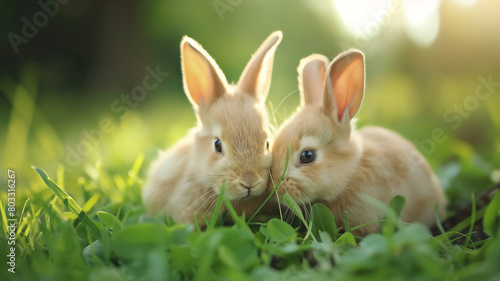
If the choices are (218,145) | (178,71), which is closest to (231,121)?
(218,145)

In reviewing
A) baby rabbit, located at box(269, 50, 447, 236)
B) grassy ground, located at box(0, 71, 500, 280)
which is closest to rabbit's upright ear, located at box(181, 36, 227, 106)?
baby rabbit, located at box(269, 50, 447, 236)

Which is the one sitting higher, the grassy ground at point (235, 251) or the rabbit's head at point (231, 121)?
the rabbit's head at point (231, 121)

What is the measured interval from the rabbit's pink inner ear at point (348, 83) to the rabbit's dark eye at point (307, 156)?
0.34 metres

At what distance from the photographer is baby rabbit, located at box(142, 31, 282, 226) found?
219 cm

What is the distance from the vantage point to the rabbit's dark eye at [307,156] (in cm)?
231

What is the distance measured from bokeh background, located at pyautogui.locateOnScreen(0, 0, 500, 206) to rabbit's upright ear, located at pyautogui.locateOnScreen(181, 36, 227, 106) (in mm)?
1131

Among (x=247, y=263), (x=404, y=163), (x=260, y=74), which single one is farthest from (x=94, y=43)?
(x=247, y=263)

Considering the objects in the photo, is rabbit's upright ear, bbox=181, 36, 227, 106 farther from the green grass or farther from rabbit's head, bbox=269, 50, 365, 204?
the green grass

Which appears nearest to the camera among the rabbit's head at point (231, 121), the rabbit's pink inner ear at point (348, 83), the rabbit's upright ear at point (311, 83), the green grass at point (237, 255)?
the green grass at point (237, 255)

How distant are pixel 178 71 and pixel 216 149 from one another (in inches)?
173

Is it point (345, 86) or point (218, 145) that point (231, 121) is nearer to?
point (218, 145)

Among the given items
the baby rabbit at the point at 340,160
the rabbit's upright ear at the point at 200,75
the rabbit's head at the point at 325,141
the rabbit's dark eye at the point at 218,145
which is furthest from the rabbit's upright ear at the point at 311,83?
the rabbit's dark eye at the point at 218,145

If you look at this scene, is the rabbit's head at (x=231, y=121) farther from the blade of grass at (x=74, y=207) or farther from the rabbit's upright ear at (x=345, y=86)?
the blade of grass at (x=74, y=207)

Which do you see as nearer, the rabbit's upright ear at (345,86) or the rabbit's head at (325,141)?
the rabbit's head at (325,141)
